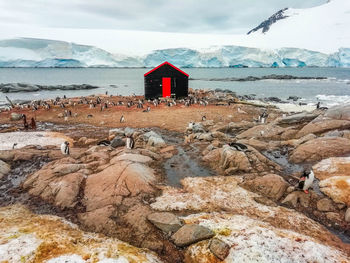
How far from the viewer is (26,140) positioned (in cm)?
1609

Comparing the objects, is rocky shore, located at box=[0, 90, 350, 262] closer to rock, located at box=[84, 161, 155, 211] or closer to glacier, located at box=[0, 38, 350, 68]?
rock, located at box=[84, 161, 155, 211]

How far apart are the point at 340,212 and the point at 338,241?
168 cm

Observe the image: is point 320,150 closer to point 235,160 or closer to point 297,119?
point 235,160

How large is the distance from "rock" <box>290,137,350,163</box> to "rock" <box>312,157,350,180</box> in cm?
61

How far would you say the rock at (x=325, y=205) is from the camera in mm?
7688

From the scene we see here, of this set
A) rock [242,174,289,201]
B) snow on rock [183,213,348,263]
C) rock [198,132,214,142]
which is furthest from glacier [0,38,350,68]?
snow on rock [183,213,348,263]

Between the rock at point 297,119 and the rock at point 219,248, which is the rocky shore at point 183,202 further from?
the rock at point 297,119

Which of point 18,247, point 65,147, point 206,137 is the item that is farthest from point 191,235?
point 206,137

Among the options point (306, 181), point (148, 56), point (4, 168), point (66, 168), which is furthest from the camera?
point (148, 56)

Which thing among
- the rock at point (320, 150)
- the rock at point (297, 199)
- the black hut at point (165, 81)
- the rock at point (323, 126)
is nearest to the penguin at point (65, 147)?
the rock at point (297, 199)

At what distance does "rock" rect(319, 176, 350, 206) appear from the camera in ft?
25.7

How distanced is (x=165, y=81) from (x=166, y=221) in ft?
95.6

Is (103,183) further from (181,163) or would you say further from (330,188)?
(330,188)

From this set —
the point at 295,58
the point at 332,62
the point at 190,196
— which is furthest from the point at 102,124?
the point at 332,62
